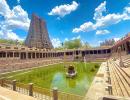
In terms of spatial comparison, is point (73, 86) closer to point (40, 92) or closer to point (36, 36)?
point (40, 92)

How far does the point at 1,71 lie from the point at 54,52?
3810cm

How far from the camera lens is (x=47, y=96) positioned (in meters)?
10.5

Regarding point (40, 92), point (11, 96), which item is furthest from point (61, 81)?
point (11, 96)

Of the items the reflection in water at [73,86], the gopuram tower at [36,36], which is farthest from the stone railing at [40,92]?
the gopuram tower at [36,36]

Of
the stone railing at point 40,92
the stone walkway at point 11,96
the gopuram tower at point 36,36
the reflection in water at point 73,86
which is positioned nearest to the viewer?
the stone railing at point 40,92

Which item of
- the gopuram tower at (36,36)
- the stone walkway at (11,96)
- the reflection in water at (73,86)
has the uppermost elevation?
the gopuram tower at (36,36)

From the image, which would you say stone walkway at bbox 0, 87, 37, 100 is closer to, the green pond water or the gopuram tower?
the green pond water

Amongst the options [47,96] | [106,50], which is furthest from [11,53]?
[106,50]

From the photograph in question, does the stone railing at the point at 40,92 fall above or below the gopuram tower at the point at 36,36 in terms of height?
below

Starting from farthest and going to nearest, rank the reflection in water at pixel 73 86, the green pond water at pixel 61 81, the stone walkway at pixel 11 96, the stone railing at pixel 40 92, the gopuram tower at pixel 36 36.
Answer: the gopuram tower at pixel 36 36 → the green pond water at pixel 61 81 → the reflection in water at pixel 73 86 → the stone walkway at pixel 11 96 → the stone railing at pixel 40 92

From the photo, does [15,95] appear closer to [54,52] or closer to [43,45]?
[54,52]

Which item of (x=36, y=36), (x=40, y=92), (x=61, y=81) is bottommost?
(x=61, y=81)

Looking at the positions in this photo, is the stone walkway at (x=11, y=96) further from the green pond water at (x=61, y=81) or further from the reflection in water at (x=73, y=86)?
the reflection in water at (x=73, y=86)

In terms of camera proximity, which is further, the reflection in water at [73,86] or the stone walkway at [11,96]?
the reflection in water at [73,86]
